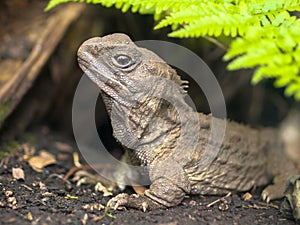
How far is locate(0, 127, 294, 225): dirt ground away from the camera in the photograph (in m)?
3.06

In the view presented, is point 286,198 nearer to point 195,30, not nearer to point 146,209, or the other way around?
point 146,209

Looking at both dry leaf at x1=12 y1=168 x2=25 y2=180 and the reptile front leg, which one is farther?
dry leaf at x1=12 y1=168 x2=25 y2=180

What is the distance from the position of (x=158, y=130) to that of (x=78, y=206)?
97 cm

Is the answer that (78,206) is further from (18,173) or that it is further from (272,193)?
(272,193)

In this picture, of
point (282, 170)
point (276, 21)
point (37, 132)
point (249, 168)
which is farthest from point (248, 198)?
point (37, 132)

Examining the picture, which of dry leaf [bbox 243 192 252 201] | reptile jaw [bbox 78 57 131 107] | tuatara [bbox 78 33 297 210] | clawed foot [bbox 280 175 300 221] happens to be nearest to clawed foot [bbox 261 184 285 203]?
tuatara [bbox 78 33 297 210]

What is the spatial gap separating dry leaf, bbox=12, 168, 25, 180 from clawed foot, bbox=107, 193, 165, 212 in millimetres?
890

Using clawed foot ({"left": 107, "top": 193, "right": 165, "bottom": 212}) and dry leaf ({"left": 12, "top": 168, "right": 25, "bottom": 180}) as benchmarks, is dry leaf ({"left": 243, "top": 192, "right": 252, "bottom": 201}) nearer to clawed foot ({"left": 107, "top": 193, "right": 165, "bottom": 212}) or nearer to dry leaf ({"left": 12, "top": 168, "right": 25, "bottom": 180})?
clawed foot ({"left": 107, "top": 193, "right": 165, "bottom": 212})

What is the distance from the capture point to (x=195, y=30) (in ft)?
9.61

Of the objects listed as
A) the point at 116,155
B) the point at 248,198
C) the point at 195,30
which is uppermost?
the point at 195,30

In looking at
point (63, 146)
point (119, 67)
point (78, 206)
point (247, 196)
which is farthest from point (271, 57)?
point (63, 146)

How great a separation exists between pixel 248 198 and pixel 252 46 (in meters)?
1.81

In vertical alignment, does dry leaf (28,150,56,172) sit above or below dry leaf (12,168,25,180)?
below

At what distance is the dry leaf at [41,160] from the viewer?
4.23m
